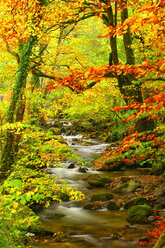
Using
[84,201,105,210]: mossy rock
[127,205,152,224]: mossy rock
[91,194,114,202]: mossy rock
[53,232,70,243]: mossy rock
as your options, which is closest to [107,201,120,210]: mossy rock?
[84,201,105,210]: mossy rock

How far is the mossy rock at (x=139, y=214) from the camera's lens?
20.7 feet

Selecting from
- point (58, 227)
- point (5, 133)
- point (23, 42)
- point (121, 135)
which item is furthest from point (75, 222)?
point (121, 135)

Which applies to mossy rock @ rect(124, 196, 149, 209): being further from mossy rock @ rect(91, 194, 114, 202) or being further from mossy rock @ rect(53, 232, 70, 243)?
mossy rock @ rect(53, 232, 70, 243)

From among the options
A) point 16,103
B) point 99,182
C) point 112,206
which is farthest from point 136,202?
point 16,103

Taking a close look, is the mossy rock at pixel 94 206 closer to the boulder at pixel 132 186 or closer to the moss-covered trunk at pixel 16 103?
the boulder at pixel 132 186

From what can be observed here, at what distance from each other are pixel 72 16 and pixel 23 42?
125 inches

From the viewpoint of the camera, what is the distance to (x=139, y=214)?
646 cm

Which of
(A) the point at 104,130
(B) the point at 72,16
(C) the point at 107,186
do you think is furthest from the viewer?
(A) the point at 104,130

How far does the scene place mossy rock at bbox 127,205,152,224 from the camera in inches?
248

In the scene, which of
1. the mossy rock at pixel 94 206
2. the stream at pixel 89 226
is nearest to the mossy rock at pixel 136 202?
the stream at pixel 89 226

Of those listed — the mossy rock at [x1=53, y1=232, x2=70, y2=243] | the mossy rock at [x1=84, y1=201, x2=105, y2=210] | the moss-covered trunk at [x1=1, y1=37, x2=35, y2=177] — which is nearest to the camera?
the mossy rock at [x1=53, y1=232, x2=70, y2=243]

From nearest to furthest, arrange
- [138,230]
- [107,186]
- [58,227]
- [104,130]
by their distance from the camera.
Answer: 1. [138,230]
2. [58,227]
3. [107,186]
4. [104,130]

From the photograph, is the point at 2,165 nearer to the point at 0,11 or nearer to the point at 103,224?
the point at 103,224

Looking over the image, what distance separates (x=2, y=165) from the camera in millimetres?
8031
